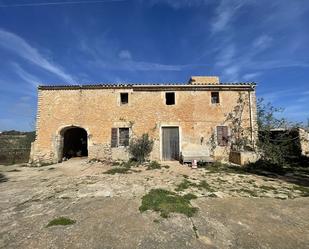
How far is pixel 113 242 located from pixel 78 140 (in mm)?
14839

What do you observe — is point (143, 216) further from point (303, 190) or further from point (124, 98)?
point (124, 98)

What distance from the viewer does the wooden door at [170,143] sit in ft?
48.5

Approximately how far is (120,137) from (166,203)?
8954mm

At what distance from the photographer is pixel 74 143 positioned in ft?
58.4

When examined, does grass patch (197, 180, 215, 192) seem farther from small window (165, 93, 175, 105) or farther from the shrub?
small window (165, 93, 175, 105)

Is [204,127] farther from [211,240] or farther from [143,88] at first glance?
[211,240]

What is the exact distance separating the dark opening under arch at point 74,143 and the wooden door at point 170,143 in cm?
660

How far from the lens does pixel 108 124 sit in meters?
14.9

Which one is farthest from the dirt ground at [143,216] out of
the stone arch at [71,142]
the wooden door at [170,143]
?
the stone arch at [71,142]

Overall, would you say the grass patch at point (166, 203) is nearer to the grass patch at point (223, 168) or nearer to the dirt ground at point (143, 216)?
the dirt ground at point (143, 216)

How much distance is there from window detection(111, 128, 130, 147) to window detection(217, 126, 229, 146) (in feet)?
19.1

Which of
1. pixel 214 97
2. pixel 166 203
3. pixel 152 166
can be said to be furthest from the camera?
pixel 214 97

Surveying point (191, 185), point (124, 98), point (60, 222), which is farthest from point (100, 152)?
point (60, 222)

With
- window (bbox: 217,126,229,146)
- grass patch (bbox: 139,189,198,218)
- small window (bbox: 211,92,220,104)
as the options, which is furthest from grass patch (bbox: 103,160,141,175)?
small window (bbox: 211,92,220,104)
